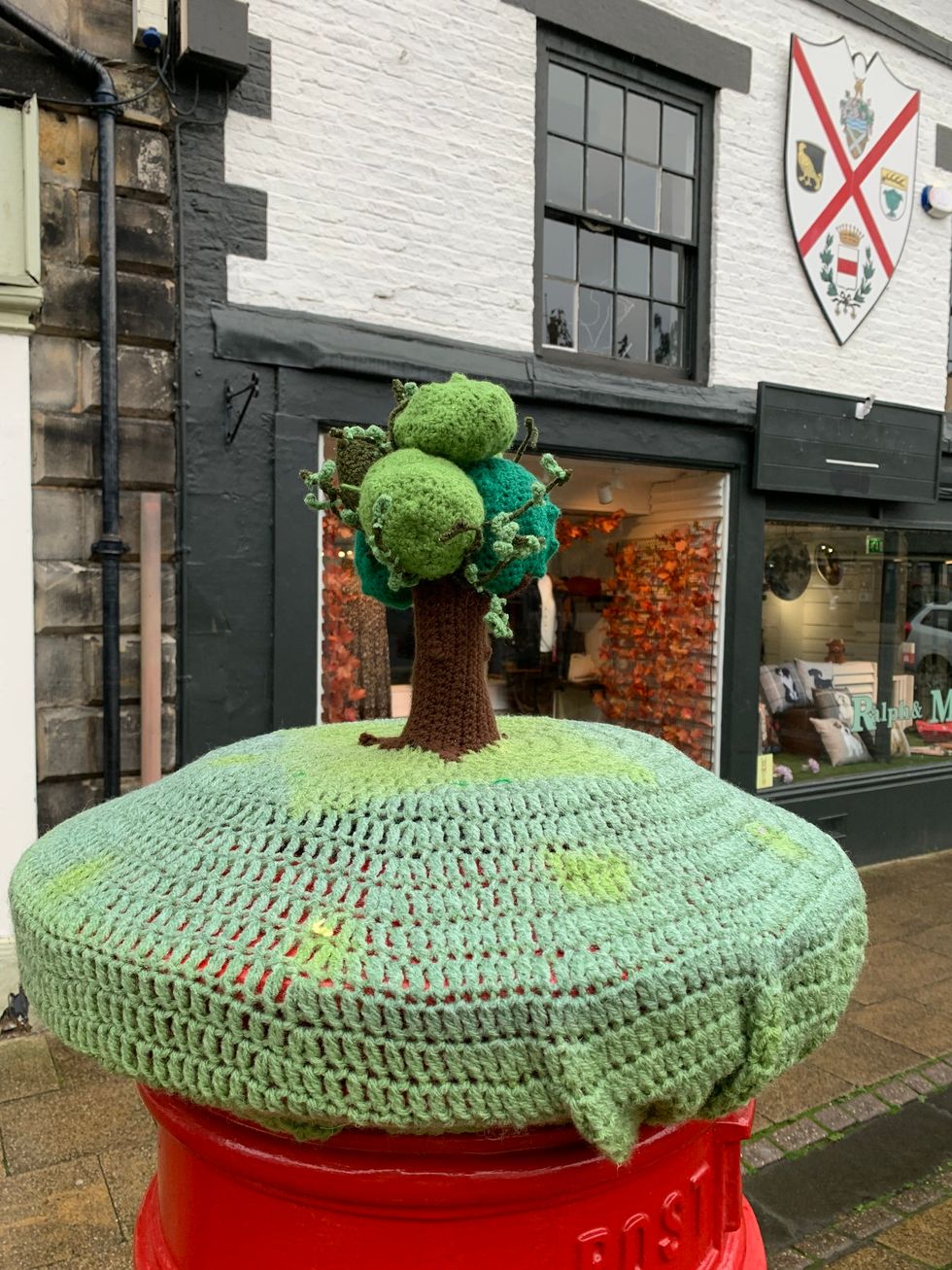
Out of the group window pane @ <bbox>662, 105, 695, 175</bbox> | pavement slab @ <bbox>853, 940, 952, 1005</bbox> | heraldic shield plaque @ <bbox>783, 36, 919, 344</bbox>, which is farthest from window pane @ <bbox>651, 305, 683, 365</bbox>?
pavement slab @ <bbox>853, 940, 952, 1005</bbox>

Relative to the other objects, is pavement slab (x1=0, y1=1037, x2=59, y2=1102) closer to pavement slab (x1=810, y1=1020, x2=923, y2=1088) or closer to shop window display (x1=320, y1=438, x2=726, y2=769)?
shop window display (x1=320, y1=438, x2=726, y2=769)

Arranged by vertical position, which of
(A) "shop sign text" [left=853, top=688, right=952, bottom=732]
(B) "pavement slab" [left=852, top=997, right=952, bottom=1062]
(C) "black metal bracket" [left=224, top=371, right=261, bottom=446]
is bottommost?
(B) "pavement slab" [left=852, top=997, right=952, bottom=1062]

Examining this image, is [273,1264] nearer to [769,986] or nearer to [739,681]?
[769,986]

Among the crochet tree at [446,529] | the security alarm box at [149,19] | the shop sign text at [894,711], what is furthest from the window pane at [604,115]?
the crochet tree at [446,529]

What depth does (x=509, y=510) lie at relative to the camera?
1412 mm

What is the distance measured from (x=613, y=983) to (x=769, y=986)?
0.70ft

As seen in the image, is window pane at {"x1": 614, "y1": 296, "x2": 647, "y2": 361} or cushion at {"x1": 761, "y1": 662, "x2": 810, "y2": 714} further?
cushion at {"x1": 761, "y1": 662, "x2": 810, "y2": 714}

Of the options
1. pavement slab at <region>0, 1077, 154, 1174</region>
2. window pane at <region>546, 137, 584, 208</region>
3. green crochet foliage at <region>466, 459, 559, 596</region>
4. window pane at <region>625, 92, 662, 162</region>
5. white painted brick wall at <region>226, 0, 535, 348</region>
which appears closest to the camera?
green crochet foliage at <region>466, 459, 559, 596</region>

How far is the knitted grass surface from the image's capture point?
0.98 meters

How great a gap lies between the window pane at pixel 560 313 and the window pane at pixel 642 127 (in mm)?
911

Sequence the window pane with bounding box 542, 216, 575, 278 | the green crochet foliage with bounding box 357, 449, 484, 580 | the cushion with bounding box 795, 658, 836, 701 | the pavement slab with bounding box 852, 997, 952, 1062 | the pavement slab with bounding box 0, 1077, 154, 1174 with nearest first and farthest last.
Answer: the green crochet foliage with bounding box 357, 449, 484, 580 → the pavement slab with bounding box 0, 1077, 154, 1174 → the pavement slab with bounding box 852, 997, 952, 1062 → the window pane with bounding box 542, 216, 575, 278 → the cushion with bounding box 795, 658, 836, 701

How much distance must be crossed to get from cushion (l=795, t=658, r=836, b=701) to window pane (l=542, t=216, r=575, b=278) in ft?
10.5

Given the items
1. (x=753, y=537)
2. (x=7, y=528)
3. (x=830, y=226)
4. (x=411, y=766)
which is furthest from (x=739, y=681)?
(x=411, y=766)

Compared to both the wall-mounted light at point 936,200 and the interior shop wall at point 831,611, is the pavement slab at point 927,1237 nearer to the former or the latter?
the interior shop wall at point 831,611
